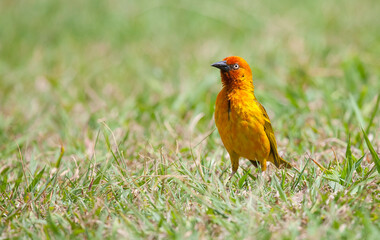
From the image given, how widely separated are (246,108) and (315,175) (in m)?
0.64

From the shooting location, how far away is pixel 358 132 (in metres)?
3.98

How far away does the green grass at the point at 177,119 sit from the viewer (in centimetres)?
263

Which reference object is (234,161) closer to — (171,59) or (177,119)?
(177,119)

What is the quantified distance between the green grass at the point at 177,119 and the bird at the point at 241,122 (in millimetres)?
143

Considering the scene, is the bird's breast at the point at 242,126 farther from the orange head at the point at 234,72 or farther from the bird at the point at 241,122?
the orange head at the point at 234,72

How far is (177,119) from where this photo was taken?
16.1 ft

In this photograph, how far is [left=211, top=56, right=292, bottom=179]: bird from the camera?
3.32 meters

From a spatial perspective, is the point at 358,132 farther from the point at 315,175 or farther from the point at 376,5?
the point at 376,5

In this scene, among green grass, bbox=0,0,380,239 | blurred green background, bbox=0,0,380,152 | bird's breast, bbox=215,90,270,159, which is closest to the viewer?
green grass, bbox=0,0,380,239

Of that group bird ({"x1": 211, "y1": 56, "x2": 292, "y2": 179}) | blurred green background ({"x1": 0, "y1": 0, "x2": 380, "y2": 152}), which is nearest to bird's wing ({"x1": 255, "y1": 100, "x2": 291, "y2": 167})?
bird ({"x1": 211, "y1": 56, "x2": 292, "y2": 179})

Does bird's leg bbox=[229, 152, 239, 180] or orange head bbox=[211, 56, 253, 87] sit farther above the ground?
orange head bbox=[211, 56, 253, 87]

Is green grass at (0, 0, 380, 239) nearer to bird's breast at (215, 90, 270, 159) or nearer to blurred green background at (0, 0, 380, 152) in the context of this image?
blurred green background at (0, 0, 380, 152)

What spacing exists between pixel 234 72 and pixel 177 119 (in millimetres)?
1506

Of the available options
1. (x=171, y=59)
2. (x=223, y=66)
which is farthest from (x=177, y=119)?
(x=171, y=59)
